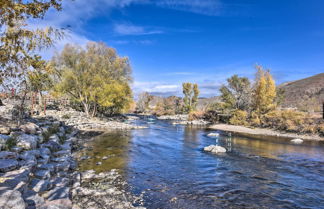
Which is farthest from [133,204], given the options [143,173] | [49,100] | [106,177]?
[49,100]

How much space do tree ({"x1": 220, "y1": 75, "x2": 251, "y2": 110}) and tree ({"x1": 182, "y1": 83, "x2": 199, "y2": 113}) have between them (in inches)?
854

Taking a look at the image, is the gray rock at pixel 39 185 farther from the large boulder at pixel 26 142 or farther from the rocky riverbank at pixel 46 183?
the large boulder at pixel 26 142

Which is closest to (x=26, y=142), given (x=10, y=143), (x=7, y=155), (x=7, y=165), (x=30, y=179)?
(x=10, y=143)

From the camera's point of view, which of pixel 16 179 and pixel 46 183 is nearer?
pixel 16 179

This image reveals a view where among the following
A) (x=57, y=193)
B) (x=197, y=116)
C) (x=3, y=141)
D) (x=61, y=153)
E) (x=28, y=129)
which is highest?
(x=197, y=116)

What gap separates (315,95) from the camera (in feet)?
203

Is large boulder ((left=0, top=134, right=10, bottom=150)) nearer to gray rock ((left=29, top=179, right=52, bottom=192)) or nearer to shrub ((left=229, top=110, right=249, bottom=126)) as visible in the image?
gray rock ((left=29, top=179, right=52, bottom=192))

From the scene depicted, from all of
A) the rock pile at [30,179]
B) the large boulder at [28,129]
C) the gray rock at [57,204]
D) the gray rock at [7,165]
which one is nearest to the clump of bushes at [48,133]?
the large boulder at [28,129]

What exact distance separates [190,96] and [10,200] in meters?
60.4

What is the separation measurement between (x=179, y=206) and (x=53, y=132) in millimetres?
10939

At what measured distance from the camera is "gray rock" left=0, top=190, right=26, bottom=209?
3336 mm

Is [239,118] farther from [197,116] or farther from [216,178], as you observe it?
[216,178]

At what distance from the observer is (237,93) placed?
38.3 m

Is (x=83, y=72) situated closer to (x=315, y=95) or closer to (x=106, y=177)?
(x=106, y=177)
